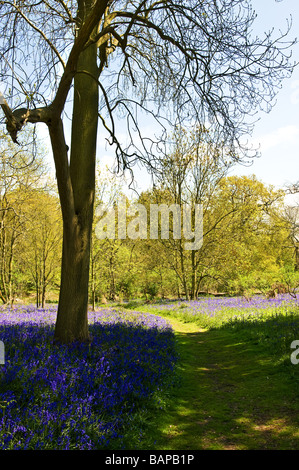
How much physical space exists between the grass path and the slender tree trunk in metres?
2.57

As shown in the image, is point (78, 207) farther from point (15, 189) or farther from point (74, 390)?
point (15, 189)

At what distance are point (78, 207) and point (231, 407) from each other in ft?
15.9

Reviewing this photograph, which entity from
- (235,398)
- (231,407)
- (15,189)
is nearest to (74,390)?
(231,407)

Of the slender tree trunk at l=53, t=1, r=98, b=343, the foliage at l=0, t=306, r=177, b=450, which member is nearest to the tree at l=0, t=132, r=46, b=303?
the slender tree trunk at l=53, t=1, r=98, b=343

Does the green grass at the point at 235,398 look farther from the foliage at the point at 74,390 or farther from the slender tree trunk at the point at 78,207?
the slender tree trunk at the point at 78,207

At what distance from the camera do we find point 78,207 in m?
7.66

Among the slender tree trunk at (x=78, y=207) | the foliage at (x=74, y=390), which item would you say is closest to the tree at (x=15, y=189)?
the slender tree trunk at (x=78, y=207)

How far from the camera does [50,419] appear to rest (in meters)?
3.81

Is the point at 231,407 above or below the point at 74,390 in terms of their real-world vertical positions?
below

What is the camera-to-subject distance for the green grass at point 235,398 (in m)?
4.64

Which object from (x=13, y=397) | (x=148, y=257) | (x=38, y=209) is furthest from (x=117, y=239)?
(x=13, y=397)

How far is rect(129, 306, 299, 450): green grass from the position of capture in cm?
464
